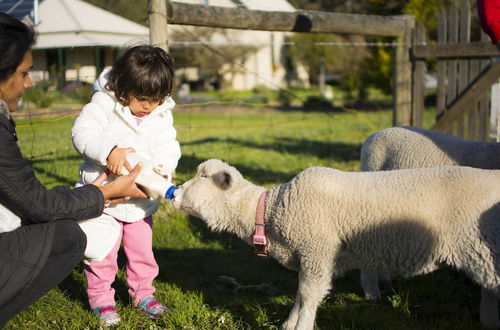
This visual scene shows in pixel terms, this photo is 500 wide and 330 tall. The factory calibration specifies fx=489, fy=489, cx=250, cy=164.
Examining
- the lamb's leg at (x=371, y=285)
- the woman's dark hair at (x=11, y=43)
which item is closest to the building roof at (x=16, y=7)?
the woman's dark hair at (x=11, y=43)

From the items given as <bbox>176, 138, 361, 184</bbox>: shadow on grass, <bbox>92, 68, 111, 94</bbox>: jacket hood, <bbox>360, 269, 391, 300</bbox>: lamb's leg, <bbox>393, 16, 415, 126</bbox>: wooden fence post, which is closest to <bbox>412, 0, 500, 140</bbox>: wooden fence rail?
<bbox>393, 16, 415, 126</bbox>: wooden fence post

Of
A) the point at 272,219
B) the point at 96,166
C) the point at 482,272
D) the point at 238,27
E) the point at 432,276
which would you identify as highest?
the point at 238,27

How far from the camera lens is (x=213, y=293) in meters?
3.44

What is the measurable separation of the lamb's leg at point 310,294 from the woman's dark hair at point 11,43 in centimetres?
181

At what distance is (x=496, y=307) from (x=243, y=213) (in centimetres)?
162

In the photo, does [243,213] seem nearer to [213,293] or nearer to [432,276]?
[213,293]

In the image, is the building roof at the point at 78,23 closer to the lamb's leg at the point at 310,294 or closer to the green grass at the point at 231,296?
the green grass at the point at 231,296

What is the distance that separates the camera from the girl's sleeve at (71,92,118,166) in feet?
8.94

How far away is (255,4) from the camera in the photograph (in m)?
5.30

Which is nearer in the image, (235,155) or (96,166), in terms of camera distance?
(96,166)

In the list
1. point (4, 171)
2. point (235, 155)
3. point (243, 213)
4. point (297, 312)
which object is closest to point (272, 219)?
point (243, 213)

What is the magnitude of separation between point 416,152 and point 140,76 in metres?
2.14

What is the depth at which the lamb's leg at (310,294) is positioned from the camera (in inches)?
105

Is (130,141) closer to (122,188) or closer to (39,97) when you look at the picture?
(122,188)
